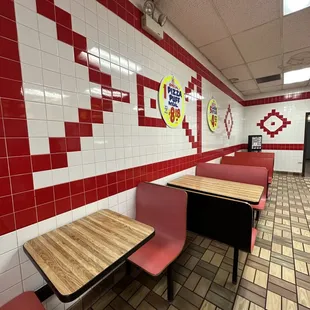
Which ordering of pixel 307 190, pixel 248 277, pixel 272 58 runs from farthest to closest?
pixel 307 190, pixel 272 58, pixel 248 277

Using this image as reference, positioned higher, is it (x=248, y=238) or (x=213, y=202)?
(x=213, y=202)

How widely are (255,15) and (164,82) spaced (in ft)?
4.20

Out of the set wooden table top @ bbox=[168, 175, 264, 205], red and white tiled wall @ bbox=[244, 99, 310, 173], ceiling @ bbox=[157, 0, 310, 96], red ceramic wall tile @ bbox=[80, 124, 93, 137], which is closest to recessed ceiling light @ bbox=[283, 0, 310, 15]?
ceiling @ bbox=[157, 0, 310, 96]

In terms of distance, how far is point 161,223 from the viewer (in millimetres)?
1529

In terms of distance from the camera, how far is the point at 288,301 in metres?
1.30

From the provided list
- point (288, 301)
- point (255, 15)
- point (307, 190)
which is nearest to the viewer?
point (288, 301)

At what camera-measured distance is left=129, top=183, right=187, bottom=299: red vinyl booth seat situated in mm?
1241

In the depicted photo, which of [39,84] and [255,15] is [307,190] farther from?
[39,84]

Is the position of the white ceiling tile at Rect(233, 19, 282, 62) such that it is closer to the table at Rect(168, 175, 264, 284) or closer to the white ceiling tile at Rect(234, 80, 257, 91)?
the white ceiling tile at Rect(234, 80, 257, 91)

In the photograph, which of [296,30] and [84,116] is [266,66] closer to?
[296,30]

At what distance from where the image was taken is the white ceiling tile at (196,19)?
1.79 meters

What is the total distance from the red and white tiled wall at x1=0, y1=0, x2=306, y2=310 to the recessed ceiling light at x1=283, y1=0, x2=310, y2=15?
4.17 feet

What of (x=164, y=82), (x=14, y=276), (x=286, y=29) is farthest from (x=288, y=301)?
(x=286, y=29)

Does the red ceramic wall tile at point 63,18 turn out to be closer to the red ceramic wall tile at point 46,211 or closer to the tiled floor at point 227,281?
the red ceramic wall tile at point 46,211
